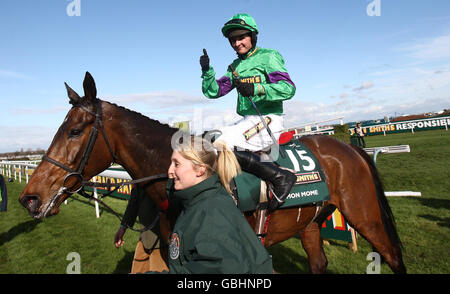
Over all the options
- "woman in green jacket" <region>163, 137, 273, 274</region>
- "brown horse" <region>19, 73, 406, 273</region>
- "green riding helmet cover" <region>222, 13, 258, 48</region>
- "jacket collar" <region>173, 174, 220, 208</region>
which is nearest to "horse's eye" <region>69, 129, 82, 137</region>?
"brown horse" <region>19, 73, 406, 273</region>

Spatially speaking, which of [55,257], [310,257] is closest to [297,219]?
[310,257]

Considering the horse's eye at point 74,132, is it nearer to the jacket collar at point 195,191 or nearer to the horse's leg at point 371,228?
the jacket collar at point 195,191

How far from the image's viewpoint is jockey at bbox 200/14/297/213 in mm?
2328

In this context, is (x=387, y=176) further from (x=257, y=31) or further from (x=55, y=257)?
(x=55, y=257)

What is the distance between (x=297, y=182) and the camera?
2.64m

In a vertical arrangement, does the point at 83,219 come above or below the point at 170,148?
below

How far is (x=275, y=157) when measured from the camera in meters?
2.60

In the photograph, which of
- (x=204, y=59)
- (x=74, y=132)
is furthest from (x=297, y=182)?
(x=74, y=132)

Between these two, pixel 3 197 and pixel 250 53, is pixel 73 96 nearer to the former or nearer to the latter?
pixel 250 53

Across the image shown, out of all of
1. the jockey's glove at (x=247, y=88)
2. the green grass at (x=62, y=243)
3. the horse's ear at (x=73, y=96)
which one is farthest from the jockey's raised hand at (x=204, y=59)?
the green grass at (x=62, y=243)

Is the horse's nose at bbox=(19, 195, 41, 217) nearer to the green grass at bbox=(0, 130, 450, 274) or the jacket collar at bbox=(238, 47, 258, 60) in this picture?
the jacket collar at bbox=(238, 47, 258, 60)

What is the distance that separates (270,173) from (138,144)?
1248 millimetres
